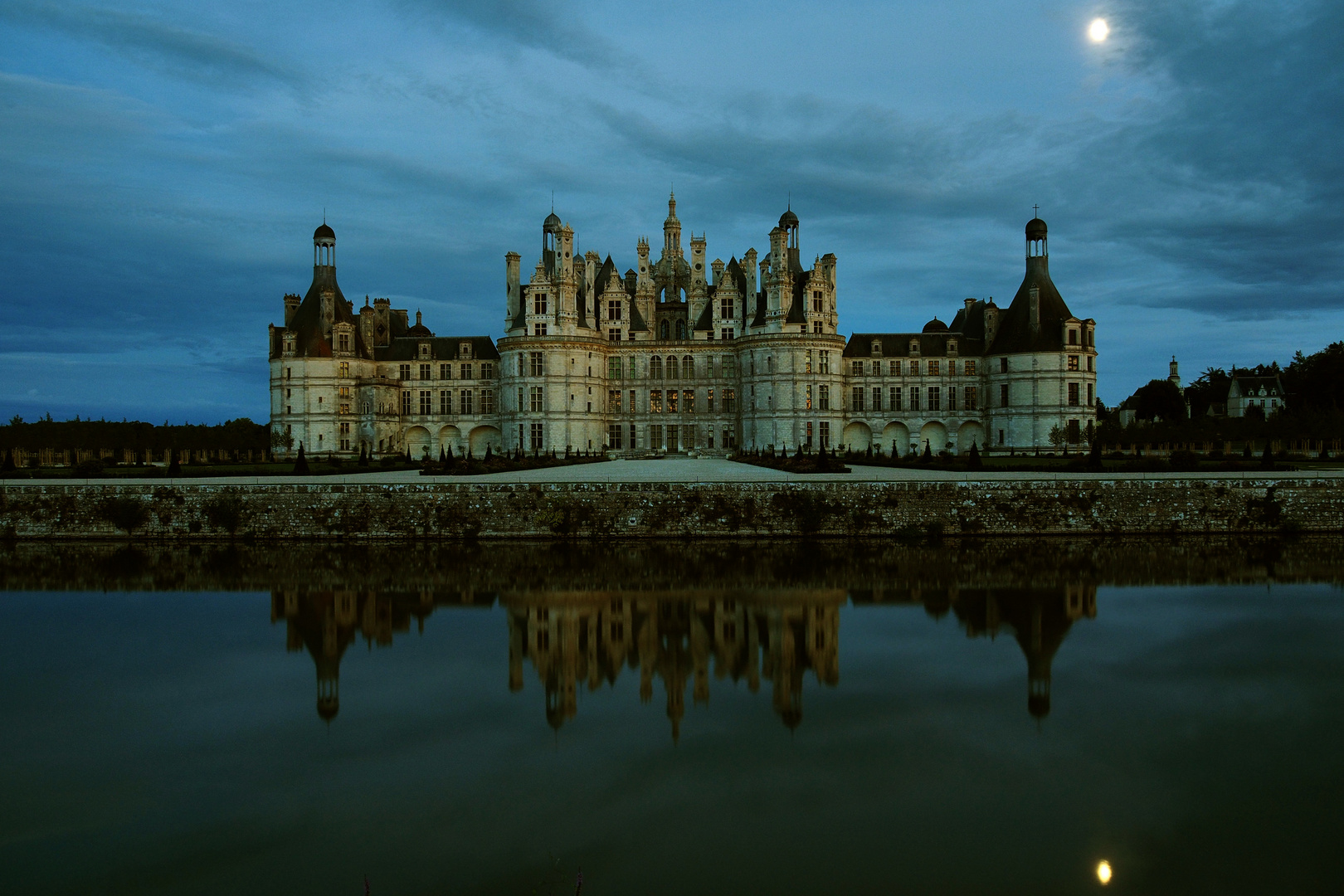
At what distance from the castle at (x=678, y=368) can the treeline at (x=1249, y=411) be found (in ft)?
21.3

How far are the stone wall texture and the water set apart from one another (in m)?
6.22

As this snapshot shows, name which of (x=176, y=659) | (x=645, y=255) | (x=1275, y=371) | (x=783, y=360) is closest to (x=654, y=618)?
(x=176, y=659)

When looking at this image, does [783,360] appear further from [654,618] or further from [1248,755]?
[1248,755]

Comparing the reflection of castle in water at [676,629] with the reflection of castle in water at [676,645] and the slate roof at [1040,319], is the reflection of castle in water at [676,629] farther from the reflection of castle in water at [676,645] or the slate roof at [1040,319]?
the slate roof at [1040,319]

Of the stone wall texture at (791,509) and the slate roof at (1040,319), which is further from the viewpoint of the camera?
the slate roof at (1040,319)

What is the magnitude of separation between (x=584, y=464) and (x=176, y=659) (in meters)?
29.9

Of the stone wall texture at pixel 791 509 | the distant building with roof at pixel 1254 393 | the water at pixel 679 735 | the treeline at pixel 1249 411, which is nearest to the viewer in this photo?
the water at pixel 679 735

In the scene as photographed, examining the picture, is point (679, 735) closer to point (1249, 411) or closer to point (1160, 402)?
point (1249, 411)

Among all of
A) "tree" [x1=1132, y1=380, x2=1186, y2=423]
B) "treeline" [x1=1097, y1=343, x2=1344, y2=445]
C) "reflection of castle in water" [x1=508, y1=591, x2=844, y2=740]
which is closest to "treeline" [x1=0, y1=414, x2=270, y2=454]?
"reflection of castle in water" [x1=508, y1=591, x2=844, y2=740]

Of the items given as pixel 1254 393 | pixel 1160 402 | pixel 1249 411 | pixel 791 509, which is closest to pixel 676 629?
pixel 791 509

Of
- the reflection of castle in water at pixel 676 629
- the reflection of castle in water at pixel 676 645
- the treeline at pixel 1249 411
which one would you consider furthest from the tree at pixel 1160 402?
the reflection of castle in water at pixel 676 645

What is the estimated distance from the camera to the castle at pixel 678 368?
5250 cm

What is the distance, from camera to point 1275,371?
302 feet

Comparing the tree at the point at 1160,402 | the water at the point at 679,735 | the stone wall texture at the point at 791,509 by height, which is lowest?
the water at the point at 679,735
